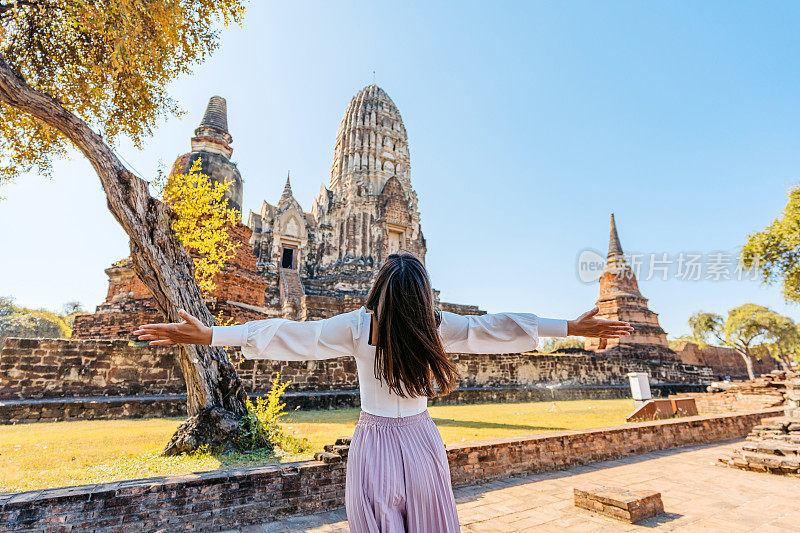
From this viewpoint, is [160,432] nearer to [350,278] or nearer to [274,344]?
[274,344]

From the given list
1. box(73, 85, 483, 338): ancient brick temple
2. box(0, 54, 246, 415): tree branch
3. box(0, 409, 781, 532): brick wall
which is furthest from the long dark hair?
→ box(73, 85, 483, 338): ancient brick temple

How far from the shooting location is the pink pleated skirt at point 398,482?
1518 mm

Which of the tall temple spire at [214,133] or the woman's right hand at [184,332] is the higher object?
the tall temple spire at [214,133]

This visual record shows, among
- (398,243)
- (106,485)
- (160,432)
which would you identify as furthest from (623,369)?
(106,485)

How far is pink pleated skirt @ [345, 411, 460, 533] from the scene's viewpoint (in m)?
1.52

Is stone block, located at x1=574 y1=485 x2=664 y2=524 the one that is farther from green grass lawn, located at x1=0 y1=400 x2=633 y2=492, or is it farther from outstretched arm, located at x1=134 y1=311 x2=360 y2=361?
outstretched arm, located at x1=134 y1=311 x2=360 y2=361

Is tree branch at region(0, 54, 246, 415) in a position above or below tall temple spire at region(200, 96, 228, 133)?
below

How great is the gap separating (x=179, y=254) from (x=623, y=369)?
1960 cm

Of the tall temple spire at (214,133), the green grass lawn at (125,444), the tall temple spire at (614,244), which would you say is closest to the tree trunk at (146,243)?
the green grass lawn at (125,444)

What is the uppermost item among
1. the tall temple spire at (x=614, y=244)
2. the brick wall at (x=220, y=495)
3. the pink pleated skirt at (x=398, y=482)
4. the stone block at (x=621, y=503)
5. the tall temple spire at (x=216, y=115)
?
the tall temple spire at (x=216, y=115)

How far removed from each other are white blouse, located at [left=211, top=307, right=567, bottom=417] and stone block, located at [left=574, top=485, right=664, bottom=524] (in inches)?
105

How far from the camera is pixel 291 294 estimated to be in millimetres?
20766

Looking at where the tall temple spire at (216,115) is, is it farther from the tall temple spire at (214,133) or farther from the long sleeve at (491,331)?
the long sleeve at (491,331)

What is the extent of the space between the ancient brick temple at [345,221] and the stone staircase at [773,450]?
13.4 m
